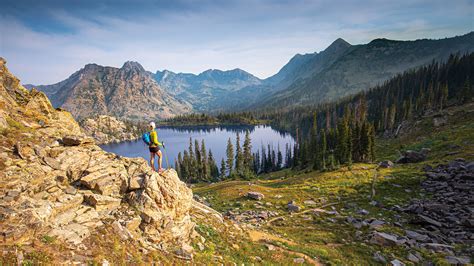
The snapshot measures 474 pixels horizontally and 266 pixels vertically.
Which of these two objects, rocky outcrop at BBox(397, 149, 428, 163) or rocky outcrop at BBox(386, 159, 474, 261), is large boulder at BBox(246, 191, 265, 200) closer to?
rocky outcrop at BBox(386, 159, 474, 261)

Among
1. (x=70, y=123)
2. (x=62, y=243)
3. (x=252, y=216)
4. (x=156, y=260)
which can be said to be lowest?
(x=252, y=216)

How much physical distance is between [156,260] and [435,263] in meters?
24.9

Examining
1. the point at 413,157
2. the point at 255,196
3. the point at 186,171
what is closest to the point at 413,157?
the point at 413,157

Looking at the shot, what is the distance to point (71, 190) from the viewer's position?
550 inches

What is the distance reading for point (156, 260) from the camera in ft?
41.5

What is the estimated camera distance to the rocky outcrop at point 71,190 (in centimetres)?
1109

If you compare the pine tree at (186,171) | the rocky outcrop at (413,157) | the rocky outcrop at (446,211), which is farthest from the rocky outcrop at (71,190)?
the pine tree at (186,171)

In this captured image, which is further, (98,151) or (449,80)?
(449,80)

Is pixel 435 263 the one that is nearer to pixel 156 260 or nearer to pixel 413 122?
pixel 156 260

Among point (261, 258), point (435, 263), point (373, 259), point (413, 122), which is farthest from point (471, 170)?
point (413, 122)

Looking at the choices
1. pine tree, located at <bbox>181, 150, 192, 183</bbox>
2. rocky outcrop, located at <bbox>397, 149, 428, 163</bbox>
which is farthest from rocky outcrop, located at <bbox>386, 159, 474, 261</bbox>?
pine tree, located at <bbox>181, 150, 192, 183</bbox>

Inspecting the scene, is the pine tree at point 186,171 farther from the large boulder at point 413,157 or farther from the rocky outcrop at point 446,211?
the rocky outcrop at point 446,211

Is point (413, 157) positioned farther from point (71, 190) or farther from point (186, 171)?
point (186, 171)

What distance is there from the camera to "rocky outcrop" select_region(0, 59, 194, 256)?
11.1 metres
